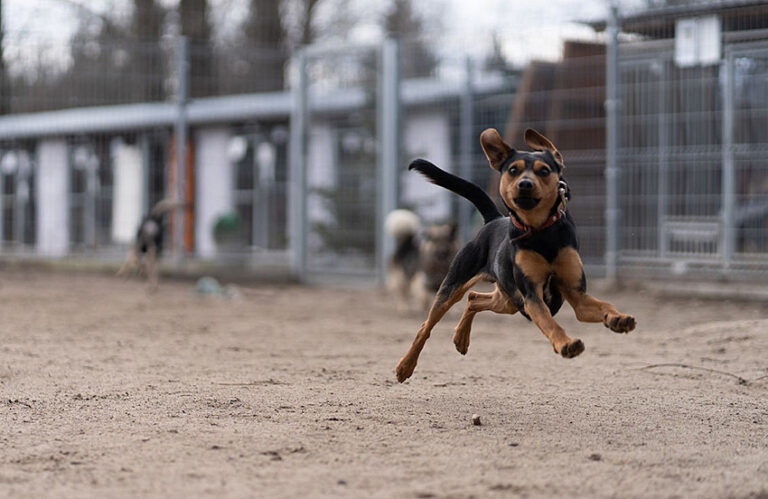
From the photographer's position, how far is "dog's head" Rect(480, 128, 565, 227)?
4.18m

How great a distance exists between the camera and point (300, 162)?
13.9 metres

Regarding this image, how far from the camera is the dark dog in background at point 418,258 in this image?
9.81 m

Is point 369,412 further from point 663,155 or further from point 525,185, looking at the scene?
point 663,155

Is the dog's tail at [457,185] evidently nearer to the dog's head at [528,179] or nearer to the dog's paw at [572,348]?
the dog's head at [528,179]

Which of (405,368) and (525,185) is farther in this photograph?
(405,368)

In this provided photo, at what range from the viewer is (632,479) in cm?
356

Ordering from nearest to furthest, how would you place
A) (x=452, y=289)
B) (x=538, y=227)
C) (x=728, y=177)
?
1. (x=538, y=227)
2. (x=452, y=289)
3. (x=728, y=177)

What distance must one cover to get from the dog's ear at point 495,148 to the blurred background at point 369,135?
7.58 metres

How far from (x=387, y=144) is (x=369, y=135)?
2.26 feet

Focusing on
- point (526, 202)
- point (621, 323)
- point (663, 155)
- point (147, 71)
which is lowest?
point (621, 323)

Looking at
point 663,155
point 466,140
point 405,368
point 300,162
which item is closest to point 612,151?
point 663,155

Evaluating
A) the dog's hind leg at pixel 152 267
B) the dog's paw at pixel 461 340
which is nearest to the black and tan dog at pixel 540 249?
the dog's paw at pixel 461 340

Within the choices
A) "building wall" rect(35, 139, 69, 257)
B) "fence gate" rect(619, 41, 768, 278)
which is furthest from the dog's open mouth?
"building wall" rect(35, 139, 69, 257)

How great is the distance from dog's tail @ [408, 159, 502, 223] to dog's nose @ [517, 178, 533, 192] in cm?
95
